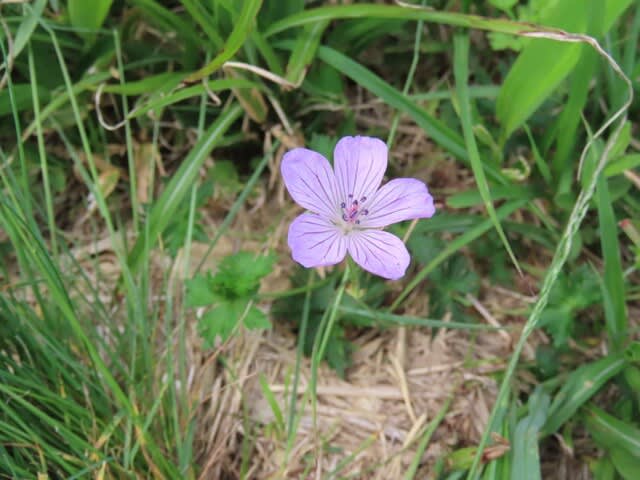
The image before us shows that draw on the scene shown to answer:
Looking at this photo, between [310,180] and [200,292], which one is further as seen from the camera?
[200,292]

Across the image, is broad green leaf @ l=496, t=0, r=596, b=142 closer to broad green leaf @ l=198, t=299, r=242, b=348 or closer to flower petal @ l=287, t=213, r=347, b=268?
flower petal @ l=287, t=213, r=347, b=268

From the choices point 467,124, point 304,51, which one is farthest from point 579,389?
point 304,51

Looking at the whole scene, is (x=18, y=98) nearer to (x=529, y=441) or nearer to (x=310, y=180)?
(x=310, y=180)

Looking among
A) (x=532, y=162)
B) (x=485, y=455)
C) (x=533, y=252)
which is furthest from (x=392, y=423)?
(x=532, y=162)

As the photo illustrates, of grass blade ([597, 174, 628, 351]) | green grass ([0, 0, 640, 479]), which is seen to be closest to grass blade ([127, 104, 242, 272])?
green grass ([0, 0, 640, 479])

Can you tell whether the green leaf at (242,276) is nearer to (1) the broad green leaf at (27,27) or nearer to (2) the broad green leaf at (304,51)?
(2) the broad green leaf at (304,51)

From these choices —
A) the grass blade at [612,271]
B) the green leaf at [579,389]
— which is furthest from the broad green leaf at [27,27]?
the green leaf at [579,389]

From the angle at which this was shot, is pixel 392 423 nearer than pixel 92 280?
Yes

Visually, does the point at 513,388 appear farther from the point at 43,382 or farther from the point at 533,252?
the point at 43,382
